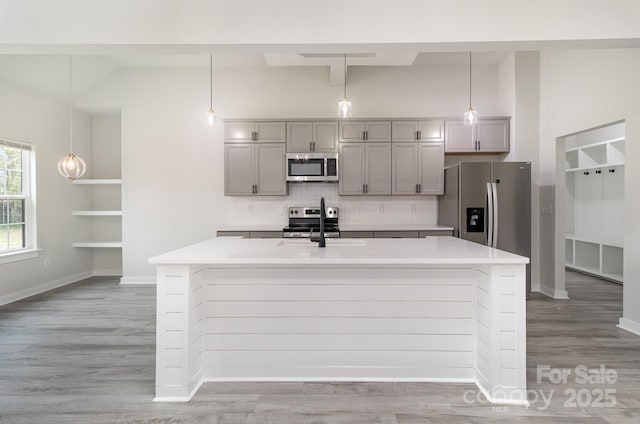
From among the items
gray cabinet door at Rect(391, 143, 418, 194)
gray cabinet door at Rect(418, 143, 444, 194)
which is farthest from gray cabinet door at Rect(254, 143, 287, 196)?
gray cabinet door at Rect(418, 143, 444, 194)

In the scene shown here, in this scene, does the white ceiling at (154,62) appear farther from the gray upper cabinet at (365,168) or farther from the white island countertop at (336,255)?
the white island countertop at (336,255)

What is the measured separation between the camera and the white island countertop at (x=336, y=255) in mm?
2287

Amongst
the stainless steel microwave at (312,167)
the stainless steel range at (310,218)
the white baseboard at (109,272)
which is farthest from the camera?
the white baseboard at (109,272)

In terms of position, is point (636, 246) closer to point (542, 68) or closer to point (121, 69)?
point (542, 68)

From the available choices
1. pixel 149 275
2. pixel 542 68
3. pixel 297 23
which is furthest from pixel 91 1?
pixel 542 68

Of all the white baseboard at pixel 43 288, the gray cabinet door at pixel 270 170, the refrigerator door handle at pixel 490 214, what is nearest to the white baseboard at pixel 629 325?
the refrigerator door handle at pixel 490 214

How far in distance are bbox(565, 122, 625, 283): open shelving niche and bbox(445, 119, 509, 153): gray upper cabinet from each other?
1150 mm

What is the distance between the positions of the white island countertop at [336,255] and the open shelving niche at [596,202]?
4273 mm

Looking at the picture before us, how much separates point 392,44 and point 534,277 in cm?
409

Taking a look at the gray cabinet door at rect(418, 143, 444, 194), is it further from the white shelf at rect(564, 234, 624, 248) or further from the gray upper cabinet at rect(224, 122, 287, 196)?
the white shelf at rect(564, 234, 624, 248)

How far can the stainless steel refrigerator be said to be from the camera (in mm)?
4809

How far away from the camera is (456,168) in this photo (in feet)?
16.2

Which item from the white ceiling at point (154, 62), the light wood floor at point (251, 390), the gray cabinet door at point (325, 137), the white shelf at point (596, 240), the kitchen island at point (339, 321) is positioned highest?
the white ceiling at point (154, 62)

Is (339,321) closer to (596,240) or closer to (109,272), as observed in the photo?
(109,272)
